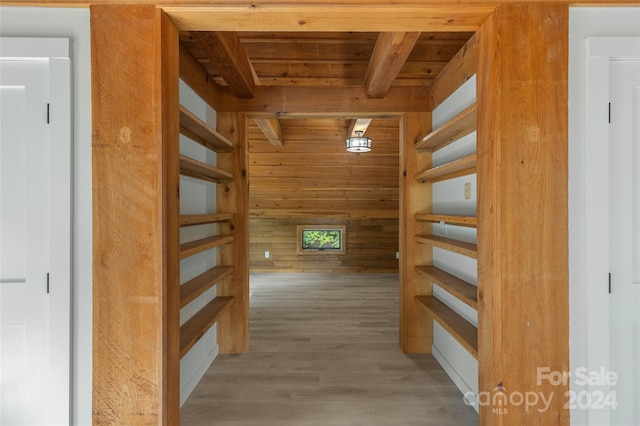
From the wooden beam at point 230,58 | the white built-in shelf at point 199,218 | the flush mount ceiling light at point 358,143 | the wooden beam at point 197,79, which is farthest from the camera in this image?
the flush mount ceiling light at point 358,143

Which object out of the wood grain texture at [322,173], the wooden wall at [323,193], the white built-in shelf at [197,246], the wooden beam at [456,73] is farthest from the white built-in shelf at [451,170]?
the wooden wall at [323,193]

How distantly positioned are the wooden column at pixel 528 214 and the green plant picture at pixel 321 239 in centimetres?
507

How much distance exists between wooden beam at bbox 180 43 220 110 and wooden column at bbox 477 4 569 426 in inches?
67.0

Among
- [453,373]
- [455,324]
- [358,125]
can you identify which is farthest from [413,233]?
[358,125]

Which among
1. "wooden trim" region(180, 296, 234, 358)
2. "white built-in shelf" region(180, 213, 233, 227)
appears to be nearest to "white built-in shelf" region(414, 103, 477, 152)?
"white built-in shelf" region(180, 213, 233, 227)

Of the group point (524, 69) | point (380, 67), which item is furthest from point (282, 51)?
point (524, 69)

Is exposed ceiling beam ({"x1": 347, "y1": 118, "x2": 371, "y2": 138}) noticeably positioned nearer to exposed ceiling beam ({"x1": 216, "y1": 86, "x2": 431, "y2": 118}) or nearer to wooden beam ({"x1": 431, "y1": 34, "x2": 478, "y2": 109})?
exposed ceiling beam ({"x1": 216, "y1": 86, "x2": 431, "y2": 118})

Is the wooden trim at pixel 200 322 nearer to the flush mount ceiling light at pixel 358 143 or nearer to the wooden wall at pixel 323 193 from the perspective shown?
the flush mount ceiling light at pixel 358 143

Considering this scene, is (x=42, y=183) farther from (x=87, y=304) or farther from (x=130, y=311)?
(x=130, y=311)

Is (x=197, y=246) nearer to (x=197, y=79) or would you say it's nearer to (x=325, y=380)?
(x=197, y=79)

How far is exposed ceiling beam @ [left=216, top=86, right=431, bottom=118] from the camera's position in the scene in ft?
8.20

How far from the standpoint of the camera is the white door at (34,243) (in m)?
1.24

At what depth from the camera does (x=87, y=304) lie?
1.25 metres

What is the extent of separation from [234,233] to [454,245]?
5.56ft
